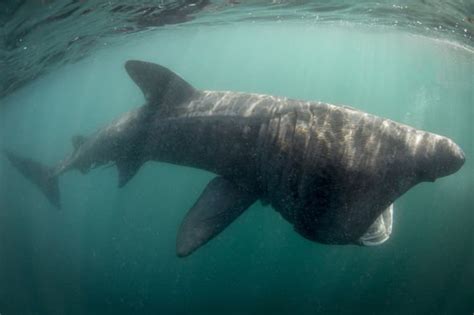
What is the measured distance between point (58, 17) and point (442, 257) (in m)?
28.0

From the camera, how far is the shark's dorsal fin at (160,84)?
8367 millimetres

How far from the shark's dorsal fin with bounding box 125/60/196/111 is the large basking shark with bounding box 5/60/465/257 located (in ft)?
0.07

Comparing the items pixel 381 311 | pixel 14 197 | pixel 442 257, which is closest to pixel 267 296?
pixel 381 311

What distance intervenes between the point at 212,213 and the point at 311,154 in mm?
2216

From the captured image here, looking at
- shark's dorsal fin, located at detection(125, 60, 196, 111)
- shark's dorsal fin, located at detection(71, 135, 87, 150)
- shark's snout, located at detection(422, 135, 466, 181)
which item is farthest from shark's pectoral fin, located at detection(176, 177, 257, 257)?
shark's dorsal fin, located at detection(71, 135, 87, 150)

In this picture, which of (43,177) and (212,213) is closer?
(212,213)

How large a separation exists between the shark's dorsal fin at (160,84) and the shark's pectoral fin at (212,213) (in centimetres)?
239

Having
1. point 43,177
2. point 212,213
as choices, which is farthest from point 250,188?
point 43,177

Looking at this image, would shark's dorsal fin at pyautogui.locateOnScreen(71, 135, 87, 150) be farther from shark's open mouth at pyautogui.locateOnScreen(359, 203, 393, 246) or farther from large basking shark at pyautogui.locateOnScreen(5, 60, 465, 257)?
shark's open mouth at pyautogui.locateOnScreen(359, 203, 393, 246)

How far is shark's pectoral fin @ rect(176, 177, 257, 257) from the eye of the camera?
6824 mm

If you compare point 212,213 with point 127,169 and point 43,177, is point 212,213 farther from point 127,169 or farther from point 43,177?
point 43,177

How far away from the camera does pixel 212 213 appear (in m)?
7.11

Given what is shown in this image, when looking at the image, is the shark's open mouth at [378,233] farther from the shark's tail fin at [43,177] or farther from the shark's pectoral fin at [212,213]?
the shark's tail fin at [43,177]

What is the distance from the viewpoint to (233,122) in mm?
7465
